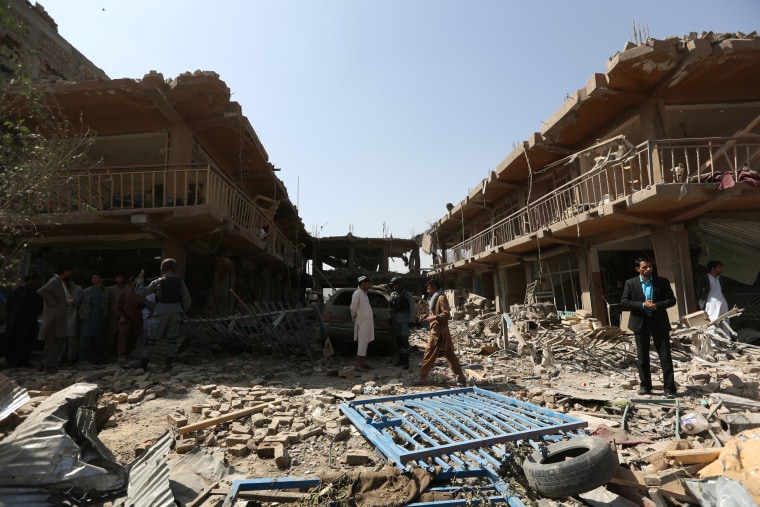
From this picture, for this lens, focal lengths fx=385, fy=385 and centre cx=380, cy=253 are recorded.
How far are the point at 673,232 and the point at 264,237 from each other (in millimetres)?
10892

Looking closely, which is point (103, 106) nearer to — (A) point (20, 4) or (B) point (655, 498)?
(A) point (20, 4)

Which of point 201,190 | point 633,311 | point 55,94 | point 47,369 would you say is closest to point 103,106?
point 55,94

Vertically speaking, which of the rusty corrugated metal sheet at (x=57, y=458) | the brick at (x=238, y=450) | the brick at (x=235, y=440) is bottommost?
the brick at (x=238, y=450)

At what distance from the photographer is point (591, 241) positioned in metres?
11.2

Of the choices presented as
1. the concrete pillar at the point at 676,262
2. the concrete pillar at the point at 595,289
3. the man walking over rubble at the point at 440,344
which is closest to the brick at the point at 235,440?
the man walking over rubble at the point at 440,344

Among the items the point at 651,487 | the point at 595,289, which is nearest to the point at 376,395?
the point at 651,487

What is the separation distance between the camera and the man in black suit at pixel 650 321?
4812 mm

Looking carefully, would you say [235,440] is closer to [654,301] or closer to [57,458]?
[57,458]

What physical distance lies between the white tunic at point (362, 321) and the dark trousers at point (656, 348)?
4166 mm

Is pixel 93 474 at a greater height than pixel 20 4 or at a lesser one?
lesser

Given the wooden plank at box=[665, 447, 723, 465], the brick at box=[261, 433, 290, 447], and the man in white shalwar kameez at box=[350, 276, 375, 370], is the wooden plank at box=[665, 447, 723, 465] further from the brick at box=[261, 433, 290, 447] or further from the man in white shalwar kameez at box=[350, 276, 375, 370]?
the man in white shalwar kameez at box=[350, 276, 375, 370]

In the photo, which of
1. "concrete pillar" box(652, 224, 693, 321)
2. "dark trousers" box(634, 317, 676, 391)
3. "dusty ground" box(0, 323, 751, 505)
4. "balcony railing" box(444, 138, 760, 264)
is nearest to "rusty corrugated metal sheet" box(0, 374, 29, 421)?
"dusty ground" box(0, 323, 751, 505)

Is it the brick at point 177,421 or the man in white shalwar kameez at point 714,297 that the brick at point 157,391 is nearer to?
the brick at point 177,421

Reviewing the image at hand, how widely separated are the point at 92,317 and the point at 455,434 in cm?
705
